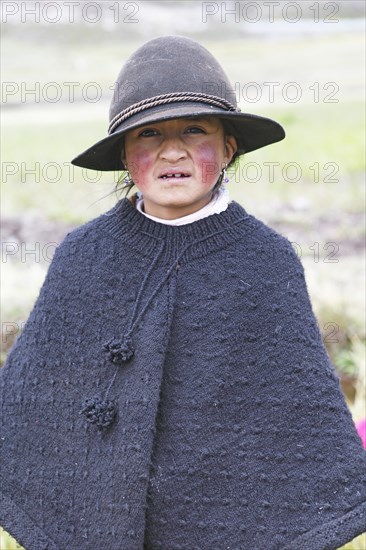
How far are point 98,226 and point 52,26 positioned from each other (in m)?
6.82

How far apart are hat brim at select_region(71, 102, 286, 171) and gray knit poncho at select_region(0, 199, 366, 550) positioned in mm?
223

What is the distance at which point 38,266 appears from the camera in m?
4.28

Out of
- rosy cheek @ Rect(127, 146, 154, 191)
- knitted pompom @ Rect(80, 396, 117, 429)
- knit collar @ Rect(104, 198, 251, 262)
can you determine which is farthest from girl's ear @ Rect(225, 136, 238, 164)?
knitted pompom @ Rect(80, 396, 117, 429)

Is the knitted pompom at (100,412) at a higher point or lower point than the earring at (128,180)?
lower

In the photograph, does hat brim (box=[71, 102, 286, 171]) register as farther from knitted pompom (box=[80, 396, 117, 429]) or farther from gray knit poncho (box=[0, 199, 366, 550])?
knitted pompom (box=[80, 396, 117, 429])

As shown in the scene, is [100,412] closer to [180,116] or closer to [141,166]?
[141,166]

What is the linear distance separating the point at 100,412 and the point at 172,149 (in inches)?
26.6

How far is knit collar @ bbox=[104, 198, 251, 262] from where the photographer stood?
210 centimetres

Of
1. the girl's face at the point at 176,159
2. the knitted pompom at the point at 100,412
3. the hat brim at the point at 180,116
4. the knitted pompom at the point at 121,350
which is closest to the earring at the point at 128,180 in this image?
the hat brim at the point at 180,116

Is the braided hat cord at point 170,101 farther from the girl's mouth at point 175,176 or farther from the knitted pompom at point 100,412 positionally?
the knitted pompom at point 100,412

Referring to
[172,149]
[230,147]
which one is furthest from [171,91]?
[230,147]

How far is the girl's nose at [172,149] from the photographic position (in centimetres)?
201

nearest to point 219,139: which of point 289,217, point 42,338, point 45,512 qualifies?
A: point 42,338

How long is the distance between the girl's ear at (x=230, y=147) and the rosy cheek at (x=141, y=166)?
0.24 m
